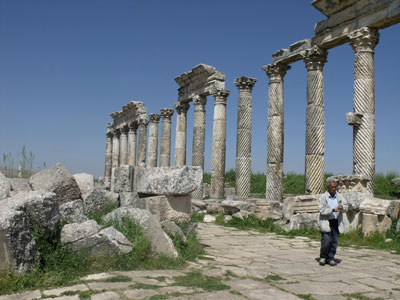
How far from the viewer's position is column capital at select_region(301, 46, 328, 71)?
604 inches

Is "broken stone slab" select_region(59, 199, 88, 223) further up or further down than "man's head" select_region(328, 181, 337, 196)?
further down

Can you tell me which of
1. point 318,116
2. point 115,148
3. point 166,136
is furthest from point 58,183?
point 115,148

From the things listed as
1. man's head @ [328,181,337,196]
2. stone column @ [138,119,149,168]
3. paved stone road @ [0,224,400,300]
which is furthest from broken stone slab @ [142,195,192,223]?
stone column @ [138,119,149,168]

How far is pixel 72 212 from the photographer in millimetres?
6820

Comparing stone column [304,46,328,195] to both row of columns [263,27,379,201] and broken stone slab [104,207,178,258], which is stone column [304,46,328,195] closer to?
row of columns [263,27,379,201]

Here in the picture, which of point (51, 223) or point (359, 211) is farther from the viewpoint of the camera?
point (359, 211)

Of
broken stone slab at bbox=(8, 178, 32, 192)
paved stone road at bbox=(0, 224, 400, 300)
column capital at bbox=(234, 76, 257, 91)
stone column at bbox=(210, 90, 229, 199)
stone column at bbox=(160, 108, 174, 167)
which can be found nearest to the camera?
paved stone road at bbox=(0, 224, 400, 300)

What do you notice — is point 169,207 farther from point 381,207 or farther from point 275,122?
point 275,122

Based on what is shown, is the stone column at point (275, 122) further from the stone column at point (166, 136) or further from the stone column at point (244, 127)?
the stone column at point (166, 136)

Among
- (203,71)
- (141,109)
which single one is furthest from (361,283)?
(141,109)

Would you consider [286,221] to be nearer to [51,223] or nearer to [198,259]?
[198,259]

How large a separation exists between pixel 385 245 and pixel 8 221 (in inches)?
332

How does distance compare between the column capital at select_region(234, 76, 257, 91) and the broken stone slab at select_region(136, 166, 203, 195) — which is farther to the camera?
the column capital at select_region(234, 76, 257, 91)

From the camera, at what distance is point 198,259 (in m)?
7.18
